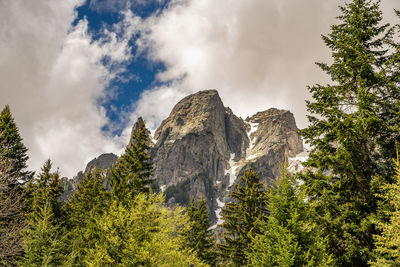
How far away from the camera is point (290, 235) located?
26.5 ft

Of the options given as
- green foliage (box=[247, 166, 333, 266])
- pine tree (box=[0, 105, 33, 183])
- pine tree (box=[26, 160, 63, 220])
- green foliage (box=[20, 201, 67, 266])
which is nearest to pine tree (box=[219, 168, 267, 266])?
green foliage (box=[247, 166, 333, 266])

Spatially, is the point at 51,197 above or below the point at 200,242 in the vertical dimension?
above

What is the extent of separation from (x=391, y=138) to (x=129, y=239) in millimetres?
13207

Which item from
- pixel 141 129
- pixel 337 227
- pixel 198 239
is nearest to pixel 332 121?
pixel 337 227

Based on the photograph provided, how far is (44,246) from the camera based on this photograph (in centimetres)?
1420

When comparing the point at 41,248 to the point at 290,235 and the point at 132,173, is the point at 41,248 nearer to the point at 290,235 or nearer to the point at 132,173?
the point at 132,173

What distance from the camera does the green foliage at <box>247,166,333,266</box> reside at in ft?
25.7

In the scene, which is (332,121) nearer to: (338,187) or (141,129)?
(338,187)

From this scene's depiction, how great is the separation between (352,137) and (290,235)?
5374mm

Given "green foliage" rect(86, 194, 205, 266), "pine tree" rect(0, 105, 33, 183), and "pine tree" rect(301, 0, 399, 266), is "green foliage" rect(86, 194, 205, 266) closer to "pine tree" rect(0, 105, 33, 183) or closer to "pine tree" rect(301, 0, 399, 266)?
"pine tree" rect(301, 0, 399, 266)

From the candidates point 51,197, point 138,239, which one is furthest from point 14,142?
point 138,239

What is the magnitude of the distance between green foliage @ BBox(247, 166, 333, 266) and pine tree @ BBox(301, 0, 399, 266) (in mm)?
1248

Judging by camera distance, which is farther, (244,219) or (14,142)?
(14,142)

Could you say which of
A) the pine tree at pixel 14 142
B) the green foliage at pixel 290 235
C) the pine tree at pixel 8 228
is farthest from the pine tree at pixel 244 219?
the pine tree at pixel 14 142
